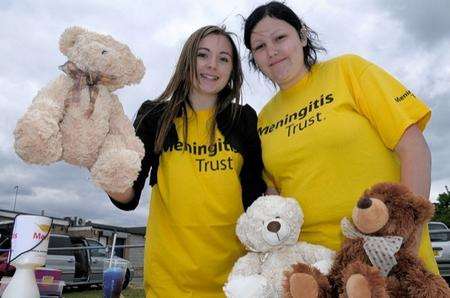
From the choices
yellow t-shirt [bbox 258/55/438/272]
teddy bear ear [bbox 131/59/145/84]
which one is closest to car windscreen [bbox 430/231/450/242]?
yellow t-shirt [bbox 258/55/438/272]

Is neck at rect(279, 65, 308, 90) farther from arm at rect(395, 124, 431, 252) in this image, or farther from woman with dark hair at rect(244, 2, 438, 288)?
arm at rect(395, 124, 431, 252)

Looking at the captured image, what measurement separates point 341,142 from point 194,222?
0.63 metres

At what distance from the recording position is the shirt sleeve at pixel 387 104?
1595 mm

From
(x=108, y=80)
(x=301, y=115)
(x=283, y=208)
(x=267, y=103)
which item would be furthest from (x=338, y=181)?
(x=108, y=80)

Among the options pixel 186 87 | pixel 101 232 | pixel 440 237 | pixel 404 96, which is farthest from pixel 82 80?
pixel 101 232

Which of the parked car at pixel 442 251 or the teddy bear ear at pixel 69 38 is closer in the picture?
the teddy bear ear at pixel 69 38

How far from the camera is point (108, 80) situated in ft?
4.78

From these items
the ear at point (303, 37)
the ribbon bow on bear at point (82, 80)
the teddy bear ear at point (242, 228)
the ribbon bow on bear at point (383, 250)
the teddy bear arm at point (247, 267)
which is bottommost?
the teddy bear arm at point (247, 267)

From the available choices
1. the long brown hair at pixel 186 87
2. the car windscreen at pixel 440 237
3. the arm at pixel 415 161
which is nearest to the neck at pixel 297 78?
the long brown hair at pixel 186 87

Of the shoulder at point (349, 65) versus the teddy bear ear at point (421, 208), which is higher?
the shoulder at point (349, 65)

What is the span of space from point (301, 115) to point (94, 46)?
2.70ft

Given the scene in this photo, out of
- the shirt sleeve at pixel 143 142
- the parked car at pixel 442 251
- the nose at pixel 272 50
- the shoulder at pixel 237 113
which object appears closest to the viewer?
the shirt sleeve at pixel 143 142

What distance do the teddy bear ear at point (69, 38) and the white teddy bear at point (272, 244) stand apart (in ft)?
2.73

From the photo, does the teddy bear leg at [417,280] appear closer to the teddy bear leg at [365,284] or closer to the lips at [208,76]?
the teddy bear leg at [365,284]
